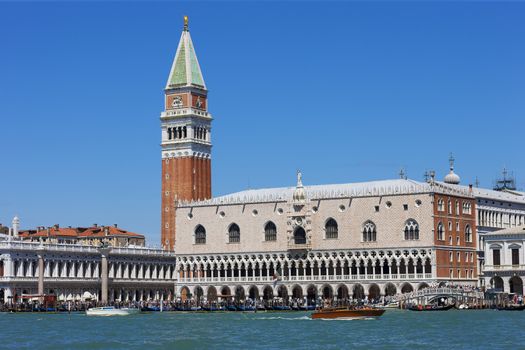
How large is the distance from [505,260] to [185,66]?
4165cm

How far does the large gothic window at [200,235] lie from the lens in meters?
126

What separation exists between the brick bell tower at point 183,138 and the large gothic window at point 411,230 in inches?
1111

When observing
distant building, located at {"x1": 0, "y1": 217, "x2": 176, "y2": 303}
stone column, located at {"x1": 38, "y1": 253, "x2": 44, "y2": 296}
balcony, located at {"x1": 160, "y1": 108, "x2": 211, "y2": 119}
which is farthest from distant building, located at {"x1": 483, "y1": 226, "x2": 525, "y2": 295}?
stone column, located at {"x1": 38, "y1": 253, "x2": 44, "y2": 296}

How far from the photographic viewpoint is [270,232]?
12131 centimetres

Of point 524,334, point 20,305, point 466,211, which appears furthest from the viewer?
point 466,211

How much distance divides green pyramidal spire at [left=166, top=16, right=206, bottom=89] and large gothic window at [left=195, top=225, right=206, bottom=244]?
17.1 m

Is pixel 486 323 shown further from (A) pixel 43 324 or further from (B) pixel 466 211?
(B) pixel 466 211

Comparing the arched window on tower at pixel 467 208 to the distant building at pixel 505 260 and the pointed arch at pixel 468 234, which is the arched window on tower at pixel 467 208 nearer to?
the pointed arch at pixel 468 234

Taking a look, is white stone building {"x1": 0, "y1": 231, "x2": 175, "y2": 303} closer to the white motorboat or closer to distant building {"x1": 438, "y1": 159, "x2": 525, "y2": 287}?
the white motorboat

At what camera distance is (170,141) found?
13575 cm

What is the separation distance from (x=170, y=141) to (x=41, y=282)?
83.7ft

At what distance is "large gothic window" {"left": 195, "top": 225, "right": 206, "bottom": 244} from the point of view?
125625 millimetres

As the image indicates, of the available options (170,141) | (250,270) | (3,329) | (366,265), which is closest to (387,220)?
(366,265)

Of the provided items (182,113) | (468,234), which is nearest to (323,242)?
(468,234)
